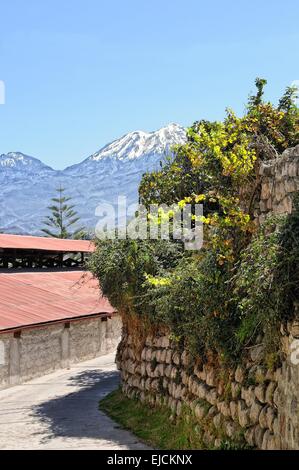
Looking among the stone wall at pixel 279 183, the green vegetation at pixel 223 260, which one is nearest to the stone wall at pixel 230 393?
the green vegetation at pixel 223 260

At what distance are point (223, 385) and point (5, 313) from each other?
12.4 metres

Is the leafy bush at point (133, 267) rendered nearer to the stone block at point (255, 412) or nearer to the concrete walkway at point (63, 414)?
the concrete walkway at point (63, 414)

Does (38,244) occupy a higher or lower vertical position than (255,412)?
higher

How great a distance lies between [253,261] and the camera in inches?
331

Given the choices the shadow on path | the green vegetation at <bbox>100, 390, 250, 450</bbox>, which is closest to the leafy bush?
the green vegetation at <bbox>100, 390, 250, 450</bbox>

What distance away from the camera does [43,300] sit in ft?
80.5

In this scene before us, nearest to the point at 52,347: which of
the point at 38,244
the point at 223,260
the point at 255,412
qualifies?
the point at 223,260

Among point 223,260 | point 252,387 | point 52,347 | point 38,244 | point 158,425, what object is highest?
point 38,244

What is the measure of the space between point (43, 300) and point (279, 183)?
16978 millimetres

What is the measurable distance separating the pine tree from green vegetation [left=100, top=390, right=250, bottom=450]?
52.4 metres

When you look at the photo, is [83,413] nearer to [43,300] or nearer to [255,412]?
[255,412]

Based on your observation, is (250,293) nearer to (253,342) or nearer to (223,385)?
(253,342)
